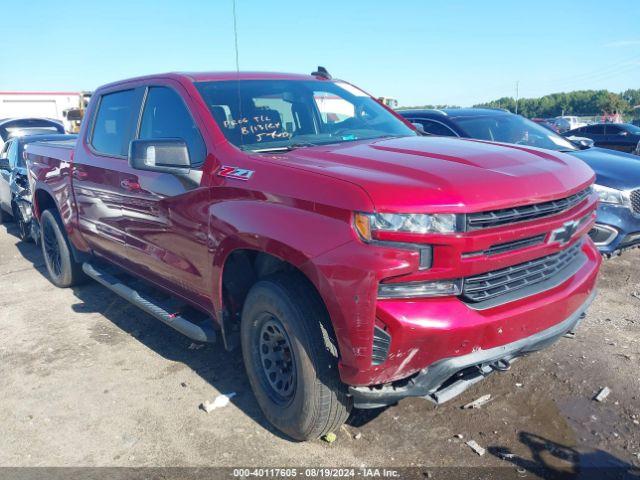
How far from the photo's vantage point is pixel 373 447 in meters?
3.04

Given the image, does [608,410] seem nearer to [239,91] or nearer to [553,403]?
[553,403]

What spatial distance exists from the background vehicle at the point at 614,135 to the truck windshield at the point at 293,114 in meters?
13.9

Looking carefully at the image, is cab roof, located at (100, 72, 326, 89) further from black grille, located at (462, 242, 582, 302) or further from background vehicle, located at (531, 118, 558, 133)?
background vehicle, located at (531, 118, 558, 133)

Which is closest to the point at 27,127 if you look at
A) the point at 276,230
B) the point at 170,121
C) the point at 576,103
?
the point at 170,121

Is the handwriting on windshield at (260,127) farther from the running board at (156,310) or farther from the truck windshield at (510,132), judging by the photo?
the truck windshield at (510,132)

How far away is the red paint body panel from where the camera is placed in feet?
7.87

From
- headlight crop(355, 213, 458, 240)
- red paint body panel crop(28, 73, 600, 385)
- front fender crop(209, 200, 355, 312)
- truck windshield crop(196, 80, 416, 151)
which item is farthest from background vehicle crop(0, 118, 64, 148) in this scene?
headlight crop(355, 213, 458, 240)

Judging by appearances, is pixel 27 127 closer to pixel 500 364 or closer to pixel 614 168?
pixel 614 168

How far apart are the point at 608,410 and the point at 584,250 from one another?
0.97 meters

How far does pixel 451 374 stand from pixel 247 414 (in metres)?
1.48

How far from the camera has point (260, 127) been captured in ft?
11.5

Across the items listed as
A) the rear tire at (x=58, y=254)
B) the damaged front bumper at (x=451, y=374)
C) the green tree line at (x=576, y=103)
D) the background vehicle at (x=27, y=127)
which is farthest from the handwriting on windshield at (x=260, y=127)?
the green tree line at (x=576, y=103)

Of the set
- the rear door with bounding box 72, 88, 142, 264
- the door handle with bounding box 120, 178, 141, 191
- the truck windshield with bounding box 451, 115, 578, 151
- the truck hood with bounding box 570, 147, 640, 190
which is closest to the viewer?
the door handle with bounding box 120, 178, 141, 191

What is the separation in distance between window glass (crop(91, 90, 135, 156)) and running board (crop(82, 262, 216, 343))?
1.09m
